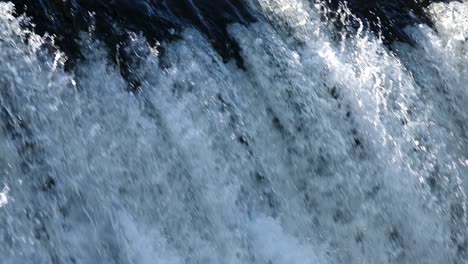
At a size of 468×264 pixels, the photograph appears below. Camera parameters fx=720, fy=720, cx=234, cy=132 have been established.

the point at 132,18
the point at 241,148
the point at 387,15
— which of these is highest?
the point at 387,15

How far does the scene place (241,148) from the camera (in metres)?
4.02

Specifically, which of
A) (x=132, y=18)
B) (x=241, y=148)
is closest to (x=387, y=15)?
(x=241, y=148)

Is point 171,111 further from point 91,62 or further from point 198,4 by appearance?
point 198,4

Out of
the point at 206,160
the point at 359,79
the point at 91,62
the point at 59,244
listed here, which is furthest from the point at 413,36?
the point at 59,244

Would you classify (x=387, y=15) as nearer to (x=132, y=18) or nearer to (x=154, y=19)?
(x=154, y=19)

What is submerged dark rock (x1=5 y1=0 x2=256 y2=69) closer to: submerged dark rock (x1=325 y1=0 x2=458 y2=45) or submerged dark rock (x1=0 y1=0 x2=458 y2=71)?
submerged dark rock (x1=0 y1=0 x2=458 y2=71)

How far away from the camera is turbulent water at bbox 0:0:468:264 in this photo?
354 cm

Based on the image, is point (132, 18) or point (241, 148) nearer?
point (241, 148)

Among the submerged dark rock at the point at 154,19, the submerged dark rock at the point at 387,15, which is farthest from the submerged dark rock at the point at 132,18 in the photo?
the submerged dark rock at the point at 387,15

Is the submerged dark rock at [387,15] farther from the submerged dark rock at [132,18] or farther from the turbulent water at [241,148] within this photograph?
the submerged dark rock at [132,18]

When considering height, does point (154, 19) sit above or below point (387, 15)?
below

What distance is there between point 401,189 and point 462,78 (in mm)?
1131

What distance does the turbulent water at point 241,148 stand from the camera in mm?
3545

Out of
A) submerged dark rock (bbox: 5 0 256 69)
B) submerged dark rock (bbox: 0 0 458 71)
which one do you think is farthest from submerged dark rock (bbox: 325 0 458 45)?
submerged dark rock (bbox: 5 0 256 69)
